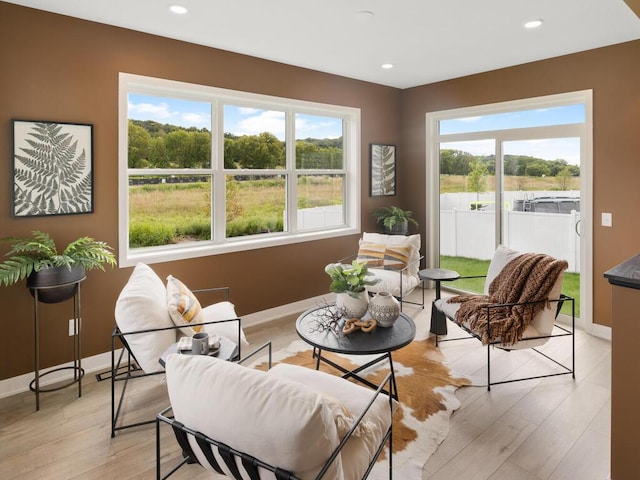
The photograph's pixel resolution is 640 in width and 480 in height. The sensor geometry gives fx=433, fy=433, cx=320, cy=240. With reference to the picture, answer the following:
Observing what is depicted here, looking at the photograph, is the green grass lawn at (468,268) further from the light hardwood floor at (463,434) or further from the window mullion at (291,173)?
the window mullion at (291,173)

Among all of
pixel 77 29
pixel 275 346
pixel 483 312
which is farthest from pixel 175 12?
pixel 483 312

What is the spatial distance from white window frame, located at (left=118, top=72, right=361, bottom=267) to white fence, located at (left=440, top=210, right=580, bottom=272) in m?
1.28

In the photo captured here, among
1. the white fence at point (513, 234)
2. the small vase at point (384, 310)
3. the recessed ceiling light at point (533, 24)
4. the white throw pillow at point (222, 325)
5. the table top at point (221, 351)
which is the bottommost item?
the table top at point (221, 351)

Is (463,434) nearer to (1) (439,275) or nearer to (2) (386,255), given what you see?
(1) (439,275)

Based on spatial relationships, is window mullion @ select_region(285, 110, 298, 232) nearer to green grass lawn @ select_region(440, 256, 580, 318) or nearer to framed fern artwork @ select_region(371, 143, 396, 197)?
framed fern artwork @ select_region(371, 143, 396, 197)

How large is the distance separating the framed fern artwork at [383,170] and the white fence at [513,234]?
80 cm

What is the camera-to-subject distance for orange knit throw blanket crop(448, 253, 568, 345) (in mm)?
3074

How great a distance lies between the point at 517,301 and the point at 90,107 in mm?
3578

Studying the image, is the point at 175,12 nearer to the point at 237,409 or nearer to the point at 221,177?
the point at 221,177

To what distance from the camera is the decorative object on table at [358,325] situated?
284cm

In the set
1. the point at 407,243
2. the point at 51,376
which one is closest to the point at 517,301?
the point at 407,243

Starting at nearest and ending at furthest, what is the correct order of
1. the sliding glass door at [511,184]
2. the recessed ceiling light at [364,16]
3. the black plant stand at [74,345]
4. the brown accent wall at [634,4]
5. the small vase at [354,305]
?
the brown accent wall at [634,4]
the black plant stand at [74,345]
the small vase at [354,305]
the recessed ceiling light at [364,16]
the sliding glass door at [511,184]

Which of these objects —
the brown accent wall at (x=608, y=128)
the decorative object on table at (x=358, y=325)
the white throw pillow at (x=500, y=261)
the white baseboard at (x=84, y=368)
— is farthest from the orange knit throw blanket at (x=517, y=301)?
the white baseboard at (x=84, y=368)

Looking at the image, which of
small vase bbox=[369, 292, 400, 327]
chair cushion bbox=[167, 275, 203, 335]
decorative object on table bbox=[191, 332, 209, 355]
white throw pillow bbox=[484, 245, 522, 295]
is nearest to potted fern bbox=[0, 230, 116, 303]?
chair cushion bbox=[167, 275, 203, 335]
